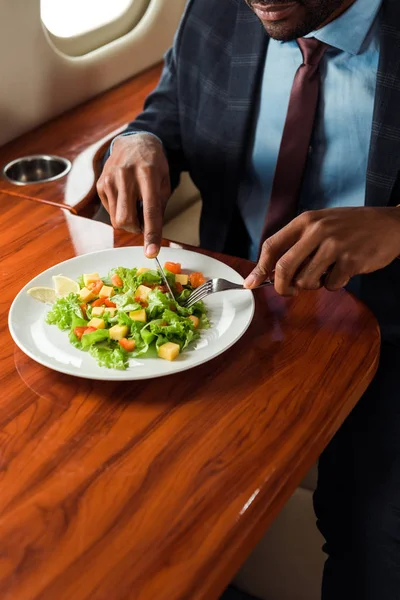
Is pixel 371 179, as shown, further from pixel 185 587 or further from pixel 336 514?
pixel 185 587

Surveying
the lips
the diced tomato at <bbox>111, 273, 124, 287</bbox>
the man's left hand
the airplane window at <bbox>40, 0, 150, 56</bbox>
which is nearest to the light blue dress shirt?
the lips

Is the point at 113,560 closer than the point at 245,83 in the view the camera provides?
Yes

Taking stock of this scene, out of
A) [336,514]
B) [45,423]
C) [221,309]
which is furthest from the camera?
[336,514]

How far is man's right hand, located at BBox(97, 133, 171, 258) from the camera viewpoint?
1.40 metres

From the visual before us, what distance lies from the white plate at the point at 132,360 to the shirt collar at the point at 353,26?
519 millimetres

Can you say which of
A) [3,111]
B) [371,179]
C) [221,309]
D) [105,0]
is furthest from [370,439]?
[105,0]

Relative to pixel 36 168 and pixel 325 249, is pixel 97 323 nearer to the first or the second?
pixel 325 249

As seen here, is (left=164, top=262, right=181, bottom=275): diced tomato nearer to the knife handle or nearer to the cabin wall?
the knife handle

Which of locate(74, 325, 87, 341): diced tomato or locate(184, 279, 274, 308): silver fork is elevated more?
A: locate(74, 325, 87, 341): diced tomato

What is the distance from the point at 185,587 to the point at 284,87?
3.72ft

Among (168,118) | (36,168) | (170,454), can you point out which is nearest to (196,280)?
Answer: (170,454)

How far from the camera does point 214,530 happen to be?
876mm

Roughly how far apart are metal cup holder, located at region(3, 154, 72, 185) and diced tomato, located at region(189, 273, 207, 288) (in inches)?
28.0

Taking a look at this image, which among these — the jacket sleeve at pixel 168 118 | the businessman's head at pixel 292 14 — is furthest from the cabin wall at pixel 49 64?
the businessman's head at pixel 292 14
